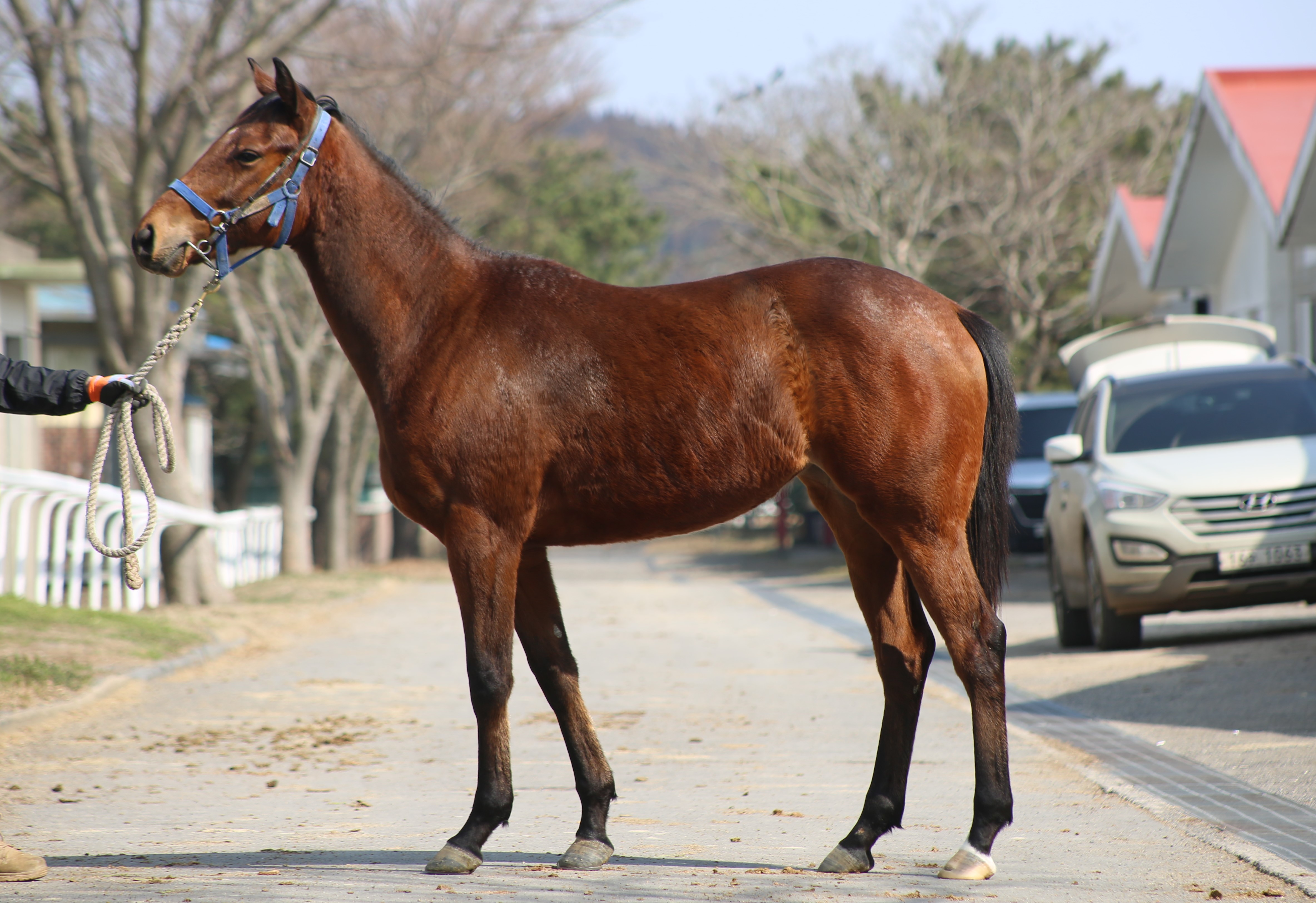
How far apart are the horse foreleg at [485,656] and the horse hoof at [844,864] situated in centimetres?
106

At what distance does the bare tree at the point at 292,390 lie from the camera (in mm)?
21984

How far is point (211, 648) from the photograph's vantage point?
39.1 ft

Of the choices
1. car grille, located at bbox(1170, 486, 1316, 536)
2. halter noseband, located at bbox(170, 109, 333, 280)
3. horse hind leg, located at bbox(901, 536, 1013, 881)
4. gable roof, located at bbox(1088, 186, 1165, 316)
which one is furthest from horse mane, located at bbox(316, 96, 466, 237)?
gable roof, located at bbox(1088, 186, 1165, 316)

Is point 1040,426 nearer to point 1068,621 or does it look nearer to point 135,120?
point 1068,621

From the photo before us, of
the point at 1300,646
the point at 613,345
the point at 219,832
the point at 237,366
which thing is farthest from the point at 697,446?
the point at 237,366

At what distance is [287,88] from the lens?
181 inches

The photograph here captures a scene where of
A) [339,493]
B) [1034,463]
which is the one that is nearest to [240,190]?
[1034,463]

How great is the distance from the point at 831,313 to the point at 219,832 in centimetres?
299

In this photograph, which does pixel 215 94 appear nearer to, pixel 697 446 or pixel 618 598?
pixel 618 598

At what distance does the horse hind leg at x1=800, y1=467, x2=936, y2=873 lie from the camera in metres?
4.65

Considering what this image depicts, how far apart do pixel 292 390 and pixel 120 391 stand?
746 inches

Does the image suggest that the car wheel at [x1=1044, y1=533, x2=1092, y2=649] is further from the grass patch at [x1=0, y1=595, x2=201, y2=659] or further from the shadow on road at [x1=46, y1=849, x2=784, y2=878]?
the grass patch at [x1=0, y1=595, x2=201, y2=659]

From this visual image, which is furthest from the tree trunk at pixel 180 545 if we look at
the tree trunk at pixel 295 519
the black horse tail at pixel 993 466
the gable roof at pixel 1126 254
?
the gable roof at pixel 1126 254

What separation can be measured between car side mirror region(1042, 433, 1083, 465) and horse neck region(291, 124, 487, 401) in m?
6.67
